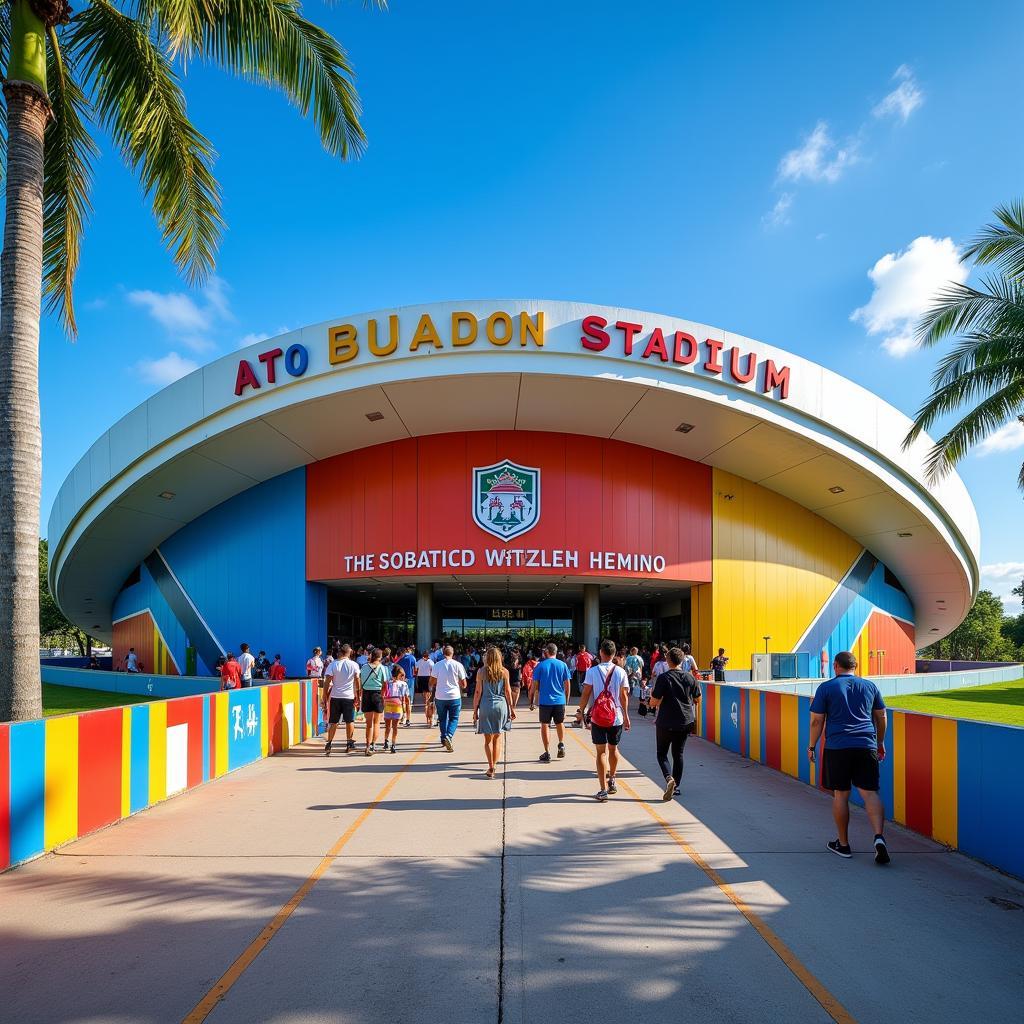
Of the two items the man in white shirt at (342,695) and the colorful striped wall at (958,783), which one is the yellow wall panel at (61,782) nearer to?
the man in white shirt at (342,695)

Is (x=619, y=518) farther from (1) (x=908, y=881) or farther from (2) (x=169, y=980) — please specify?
(2) (x=169, y=980)

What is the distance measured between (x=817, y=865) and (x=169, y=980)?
466cm

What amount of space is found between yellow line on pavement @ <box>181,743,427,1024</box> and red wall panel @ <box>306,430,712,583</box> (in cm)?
1691

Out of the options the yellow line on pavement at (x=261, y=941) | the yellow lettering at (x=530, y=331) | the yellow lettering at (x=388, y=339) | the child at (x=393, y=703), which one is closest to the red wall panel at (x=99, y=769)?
the yellow line on pavement at (x=261, y=941)

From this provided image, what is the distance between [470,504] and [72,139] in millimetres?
15391

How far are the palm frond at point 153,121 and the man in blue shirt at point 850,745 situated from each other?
10.0 m

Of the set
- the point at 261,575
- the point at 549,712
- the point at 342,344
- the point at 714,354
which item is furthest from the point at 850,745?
the point at 261,575

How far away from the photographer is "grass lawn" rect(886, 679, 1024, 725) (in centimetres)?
1550

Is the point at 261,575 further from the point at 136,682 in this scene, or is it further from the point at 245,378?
the point at 245,378

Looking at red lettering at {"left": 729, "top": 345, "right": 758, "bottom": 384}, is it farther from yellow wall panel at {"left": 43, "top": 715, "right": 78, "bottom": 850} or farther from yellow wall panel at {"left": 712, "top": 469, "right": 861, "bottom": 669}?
yellow wall panel at {"left": 43, "top": 715, "right": 78, "bottom": 850}

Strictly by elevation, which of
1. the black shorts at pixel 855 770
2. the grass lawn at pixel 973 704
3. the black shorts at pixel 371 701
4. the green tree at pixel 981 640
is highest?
the black shorts at pixel 855 770

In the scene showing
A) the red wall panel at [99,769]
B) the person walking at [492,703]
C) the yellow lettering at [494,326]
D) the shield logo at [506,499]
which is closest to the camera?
the red wall panel at [99,769]

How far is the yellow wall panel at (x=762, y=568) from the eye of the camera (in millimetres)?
25688

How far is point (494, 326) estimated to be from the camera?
66.5ft
